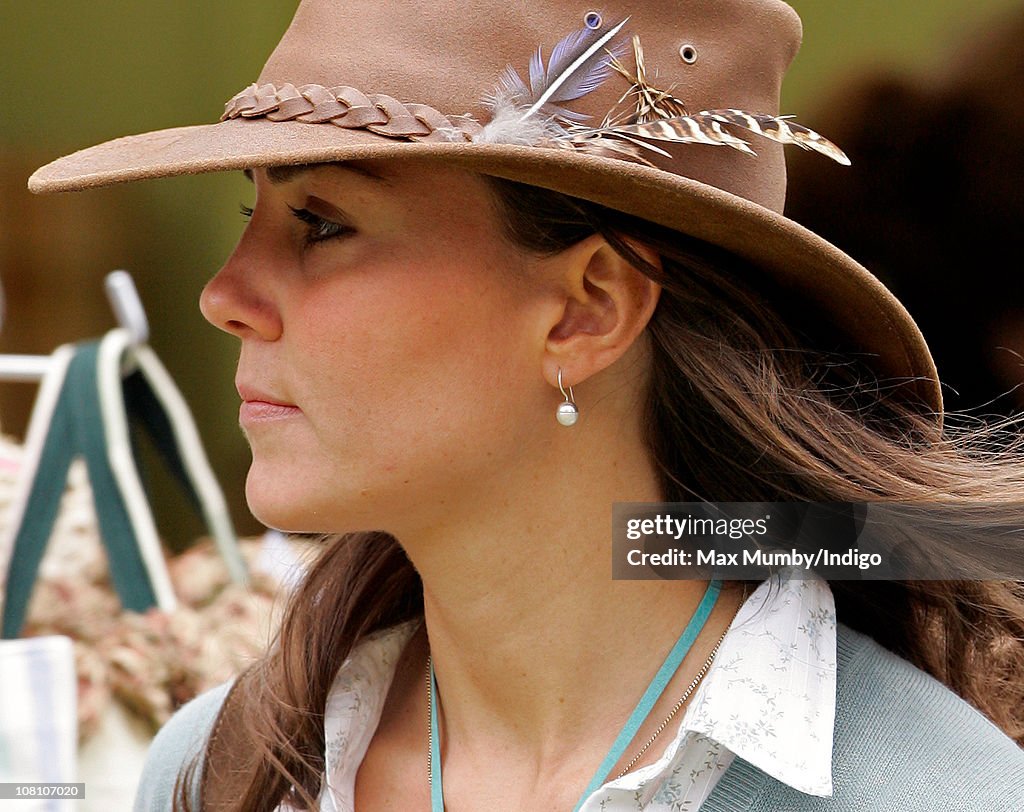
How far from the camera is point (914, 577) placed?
5.23 ft

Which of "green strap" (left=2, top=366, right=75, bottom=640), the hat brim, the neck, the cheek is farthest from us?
"green strap" (left=2, top=366, right=75, bottom=640)

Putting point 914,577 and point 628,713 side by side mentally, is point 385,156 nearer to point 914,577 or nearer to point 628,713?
point 628,713

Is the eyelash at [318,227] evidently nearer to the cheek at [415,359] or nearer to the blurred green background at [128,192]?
the cheek at [415,359]

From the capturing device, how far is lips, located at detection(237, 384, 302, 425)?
4.75 feet

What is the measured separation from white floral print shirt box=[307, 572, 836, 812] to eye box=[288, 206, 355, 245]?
0.65 meters

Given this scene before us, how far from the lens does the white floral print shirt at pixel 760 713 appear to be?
137cm

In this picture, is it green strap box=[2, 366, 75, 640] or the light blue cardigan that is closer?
the light blue cardigan

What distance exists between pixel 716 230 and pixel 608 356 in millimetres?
193

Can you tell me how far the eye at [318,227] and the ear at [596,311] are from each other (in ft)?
0.81

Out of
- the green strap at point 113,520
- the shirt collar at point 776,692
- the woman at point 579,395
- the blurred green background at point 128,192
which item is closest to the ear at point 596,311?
the woman at point 579,395

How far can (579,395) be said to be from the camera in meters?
1.52

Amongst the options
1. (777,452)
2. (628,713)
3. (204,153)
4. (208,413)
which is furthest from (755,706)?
(208,413)

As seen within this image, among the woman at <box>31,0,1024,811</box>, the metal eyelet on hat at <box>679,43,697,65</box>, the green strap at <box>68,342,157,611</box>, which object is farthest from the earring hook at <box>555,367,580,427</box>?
the green strap at <box>68,342,157,611</box>

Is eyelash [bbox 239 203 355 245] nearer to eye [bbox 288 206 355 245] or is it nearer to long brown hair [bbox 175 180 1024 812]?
eye [bbox 288 206 355 245]
